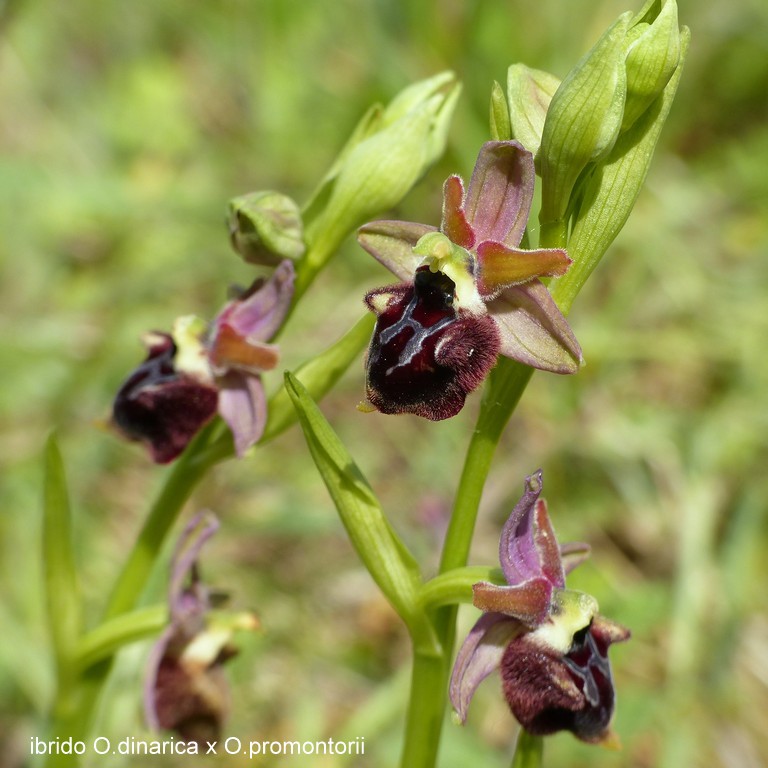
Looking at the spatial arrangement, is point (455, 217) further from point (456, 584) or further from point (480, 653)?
point (480, 653)

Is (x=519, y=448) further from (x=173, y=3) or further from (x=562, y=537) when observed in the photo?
(x=173, y=3)

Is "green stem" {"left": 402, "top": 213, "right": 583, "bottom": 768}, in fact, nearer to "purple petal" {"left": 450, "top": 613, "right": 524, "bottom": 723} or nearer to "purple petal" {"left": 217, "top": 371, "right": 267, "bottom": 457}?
"purple petal" {"left": 450, "top": 613, "right": 524, "bottom": 723}

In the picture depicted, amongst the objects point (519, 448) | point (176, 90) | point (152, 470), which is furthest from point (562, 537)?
point (176, 90)

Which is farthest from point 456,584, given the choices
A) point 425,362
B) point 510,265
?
point 510,265

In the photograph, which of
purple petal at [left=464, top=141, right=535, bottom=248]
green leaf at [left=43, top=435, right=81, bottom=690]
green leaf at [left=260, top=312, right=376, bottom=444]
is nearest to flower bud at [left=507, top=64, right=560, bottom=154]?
purple petal at [left=464, top=141, right=535, bottom=248]

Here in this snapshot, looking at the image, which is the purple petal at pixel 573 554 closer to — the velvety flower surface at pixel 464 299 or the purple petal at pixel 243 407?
the velvety flower surface at pixel 464 299

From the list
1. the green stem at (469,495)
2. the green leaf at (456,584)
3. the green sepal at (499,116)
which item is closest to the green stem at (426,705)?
the green stem at (469,495)

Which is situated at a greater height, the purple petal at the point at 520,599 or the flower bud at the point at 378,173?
the flower bud at the point at 378,173
